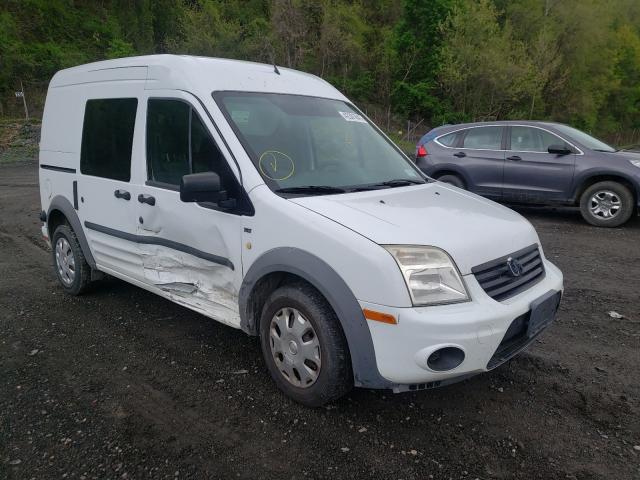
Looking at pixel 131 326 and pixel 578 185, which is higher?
pixel 578 185

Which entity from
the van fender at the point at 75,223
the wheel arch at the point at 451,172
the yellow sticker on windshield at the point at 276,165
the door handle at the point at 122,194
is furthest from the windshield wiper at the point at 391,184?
the wheel arch at the point at 451,172

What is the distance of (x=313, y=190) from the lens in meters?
3.17

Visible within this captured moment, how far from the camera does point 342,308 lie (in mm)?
2688

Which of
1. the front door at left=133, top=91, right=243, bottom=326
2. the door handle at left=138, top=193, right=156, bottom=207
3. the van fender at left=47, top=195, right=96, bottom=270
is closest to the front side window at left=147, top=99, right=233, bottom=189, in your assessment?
the front door at left=133, top=91, right=243, bottom=326

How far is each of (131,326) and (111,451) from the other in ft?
5.72

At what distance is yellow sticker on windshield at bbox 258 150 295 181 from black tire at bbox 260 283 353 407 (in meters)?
0.72

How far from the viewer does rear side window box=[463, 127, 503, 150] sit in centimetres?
889

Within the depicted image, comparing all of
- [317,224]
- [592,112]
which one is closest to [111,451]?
[317,224]

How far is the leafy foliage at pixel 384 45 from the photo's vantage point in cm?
3284

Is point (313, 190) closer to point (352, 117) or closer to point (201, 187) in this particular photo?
point (201, 187)

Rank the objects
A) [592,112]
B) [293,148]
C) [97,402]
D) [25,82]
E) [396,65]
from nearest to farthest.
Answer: [97,402], [293,148], [25,82], [396,65], [592,112]

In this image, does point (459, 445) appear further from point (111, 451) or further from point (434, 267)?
point (111, 451)

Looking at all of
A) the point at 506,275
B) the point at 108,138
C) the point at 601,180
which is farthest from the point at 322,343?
the point at 601,180

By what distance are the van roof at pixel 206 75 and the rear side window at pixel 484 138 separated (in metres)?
5.49
